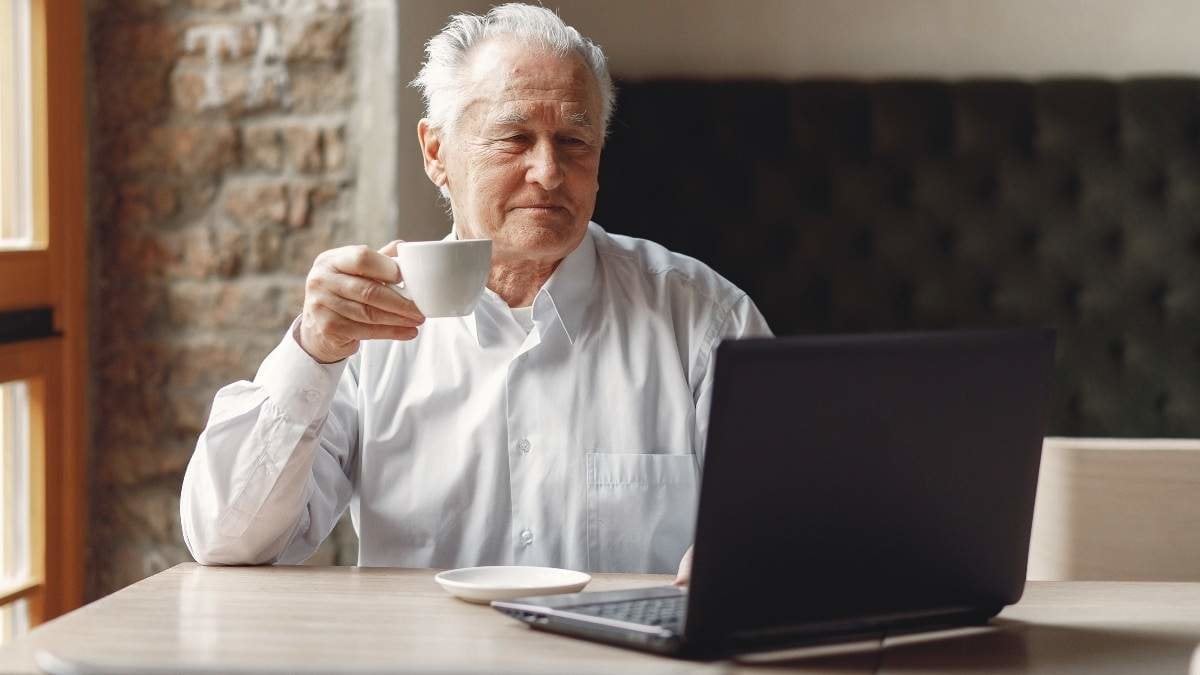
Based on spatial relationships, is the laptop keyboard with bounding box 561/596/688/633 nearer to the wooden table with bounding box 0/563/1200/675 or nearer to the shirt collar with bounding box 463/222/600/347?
the wooden table with bounding box 0/563/1200/675

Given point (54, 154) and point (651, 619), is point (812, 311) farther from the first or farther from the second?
point (651, 619)

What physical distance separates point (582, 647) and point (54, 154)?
78.9 inches

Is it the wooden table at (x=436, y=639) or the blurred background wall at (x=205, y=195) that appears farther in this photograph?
the blurred background wall at (x=205, y=195)

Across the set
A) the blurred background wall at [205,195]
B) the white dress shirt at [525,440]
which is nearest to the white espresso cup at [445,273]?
the white dress shirt at [525,440]

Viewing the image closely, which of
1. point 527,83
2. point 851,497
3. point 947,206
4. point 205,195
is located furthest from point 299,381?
point 947,206

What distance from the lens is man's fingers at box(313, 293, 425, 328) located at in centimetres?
150

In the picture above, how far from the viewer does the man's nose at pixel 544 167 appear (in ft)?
6.07

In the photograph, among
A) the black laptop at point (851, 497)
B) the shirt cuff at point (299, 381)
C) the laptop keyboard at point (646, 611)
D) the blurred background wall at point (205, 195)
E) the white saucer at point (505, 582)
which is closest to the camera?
the black laptop at point (851, 497)

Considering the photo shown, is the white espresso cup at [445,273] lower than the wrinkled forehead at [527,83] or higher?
lower

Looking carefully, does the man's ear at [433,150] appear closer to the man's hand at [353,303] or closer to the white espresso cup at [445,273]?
the man's hand at [353,303]

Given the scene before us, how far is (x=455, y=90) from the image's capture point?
1.96 m

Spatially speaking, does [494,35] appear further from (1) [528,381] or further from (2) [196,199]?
(2) [196,199]

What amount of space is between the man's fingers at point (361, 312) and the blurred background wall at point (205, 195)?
132 centimetres

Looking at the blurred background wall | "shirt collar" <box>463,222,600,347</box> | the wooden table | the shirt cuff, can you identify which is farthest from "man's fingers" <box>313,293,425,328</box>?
the blurred background wall
